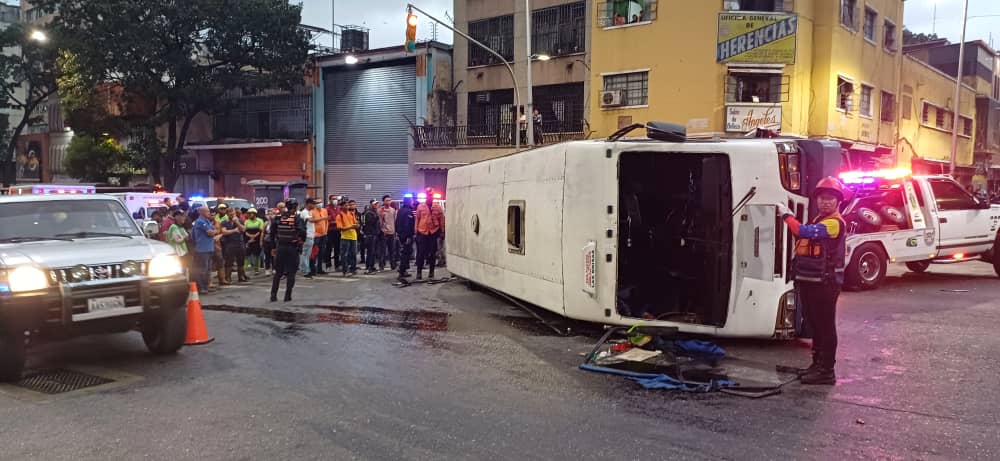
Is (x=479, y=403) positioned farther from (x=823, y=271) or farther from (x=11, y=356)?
(x=11, y=356)

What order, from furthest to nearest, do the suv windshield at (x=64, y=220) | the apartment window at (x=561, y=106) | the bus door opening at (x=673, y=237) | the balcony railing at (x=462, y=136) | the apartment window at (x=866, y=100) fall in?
the balcony railing at (x=462, y=136)
the apartment window at (x=561, y=106)
the apartment window at (x=866, y=100)
the bus door opening at (x=673, y=237)
the suv windshield at (x=64, y=220)

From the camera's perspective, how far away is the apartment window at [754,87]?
23016 mm

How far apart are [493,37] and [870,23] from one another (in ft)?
47.9

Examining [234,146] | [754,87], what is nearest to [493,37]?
[754,87]

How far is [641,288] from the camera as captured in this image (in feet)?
28.7

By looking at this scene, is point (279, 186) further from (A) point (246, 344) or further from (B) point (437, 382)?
(B) point (437, 382)

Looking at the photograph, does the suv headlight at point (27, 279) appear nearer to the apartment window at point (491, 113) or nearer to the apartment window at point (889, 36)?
the apartment window at point (491, 113)

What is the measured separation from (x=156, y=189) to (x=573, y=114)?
14.8 metres

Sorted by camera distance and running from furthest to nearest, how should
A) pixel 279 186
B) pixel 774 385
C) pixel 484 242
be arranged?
pixel 279 186 < pixel 484 242 < pixel 774 385

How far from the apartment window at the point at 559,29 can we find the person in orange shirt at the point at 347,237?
13.6m

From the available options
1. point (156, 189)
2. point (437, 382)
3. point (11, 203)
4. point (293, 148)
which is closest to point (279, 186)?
point (156, 189)

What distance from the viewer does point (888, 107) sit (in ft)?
92.7

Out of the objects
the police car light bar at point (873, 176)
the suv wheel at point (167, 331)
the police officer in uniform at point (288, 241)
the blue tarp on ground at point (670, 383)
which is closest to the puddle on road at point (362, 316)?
the police officer in uniform at point (288, 241)

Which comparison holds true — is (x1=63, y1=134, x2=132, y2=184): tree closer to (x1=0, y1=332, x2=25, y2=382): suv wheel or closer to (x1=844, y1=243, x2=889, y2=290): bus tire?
(x1=0, y1=332, x2=25, y2=382): suv wheel
